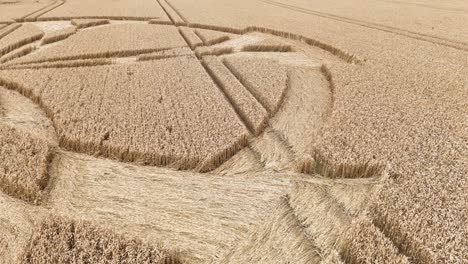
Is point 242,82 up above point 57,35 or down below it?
above

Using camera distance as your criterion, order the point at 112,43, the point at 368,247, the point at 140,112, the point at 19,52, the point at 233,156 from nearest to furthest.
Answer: the point at 368,247, the point at 233,156, the point at 140,112, the point at 19,52, the point at 112,43

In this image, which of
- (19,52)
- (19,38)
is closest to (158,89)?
(19,52)

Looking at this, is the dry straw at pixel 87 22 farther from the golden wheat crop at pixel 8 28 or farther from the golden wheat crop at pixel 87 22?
the golden wheat crop at pixel 8 28

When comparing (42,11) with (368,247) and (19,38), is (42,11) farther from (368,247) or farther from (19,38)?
(368,247)

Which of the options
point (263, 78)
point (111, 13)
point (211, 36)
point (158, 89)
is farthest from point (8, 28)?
point (263, 78)

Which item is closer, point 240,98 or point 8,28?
point 240,98

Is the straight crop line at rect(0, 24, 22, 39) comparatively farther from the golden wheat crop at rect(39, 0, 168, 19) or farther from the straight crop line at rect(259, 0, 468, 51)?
the straight crop line at rect(259, 0, 468, 51)

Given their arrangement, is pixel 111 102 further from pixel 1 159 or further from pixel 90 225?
pixel 90 225

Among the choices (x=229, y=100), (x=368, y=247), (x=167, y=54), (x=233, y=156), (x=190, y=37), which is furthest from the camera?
(x=190, y=37)

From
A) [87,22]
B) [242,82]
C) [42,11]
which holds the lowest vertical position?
[42,11]
